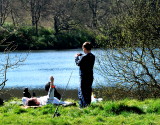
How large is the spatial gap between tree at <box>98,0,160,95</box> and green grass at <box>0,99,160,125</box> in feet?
13.6

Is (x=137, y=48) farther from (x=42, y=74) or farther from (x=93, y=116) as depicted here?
(x=42, y=74)

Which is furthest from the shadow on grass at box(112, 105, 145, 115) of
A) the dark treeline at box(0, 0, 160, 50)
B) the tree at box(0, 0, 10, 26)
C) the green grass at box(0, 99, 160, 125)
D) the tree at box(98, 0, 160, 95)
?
the dark treeline at box(0, 0, 160, 50)

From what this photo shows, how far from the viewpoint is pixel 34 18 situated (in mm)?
68750

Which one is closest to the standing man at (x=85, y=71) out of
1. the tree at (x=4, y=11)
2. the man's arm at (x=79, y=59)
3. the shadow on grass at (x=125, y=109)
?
the man's arm at (x=79, y=59)

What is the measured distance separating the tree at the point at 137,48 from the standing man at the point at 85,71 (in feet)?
13.1

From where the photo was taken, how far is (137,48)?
14.3m

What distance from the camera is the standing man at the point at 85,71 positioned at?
10117 millimetres

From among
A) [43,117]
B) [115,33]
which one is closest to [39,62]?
[115,33]

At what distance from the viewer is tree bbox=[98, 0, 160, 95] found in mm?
13719

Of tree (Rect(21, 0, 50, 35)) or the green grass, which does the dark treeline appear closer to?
tree (Rect(21, 0, 50, 35))

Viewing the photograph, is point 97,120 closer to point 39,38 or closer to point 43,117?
point 43,117

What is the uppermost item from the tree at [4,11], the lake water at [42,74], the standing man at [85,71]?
the tree at [4,11]

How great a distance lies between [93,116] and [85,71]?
167cm

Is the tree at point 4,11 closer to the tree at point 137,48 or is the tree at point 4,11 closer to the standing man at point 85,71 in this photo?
the standing man at point 85,71
